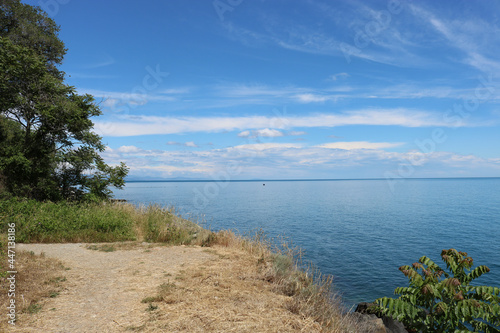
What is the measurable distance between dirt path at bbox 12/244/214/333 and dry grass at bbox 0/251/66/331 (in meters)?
0.22

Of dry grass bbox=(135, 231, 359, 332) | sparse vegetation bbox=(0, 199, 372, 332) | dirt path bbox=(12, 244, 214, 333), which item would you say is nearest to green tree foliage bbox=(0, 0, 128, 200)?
sparse vegetation bbox=(0, 199, 372, 332)

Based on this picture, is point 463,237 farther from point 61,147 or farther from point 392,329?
point 61,147

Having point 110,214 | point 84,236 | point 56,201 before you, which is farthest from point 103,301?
point 56,201

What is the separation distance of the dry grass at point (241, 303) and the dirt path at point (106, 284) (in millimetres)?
484

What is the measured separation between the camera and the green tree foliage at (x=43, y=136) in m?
18.8

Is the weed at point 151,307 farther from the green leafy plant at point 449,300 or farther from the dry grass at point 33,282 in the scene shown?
the green leafy plant at point 449,300

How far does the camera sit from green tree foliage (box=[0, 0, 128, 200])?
18.8 m

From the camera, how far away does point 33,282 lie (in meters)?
7.56

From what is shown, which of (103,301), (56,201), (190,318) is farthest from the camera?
(56,201)

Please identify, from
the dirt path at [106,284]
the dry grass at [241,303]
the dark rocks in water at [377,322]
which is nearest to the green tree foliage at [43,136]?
the dirt path at [106,284]

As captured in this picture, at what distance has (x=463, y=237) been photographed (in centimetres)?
2839

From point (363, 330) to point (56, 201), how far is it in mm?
19704

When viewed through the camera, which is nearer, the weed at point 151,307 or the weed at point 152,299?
the weed at point 151,307

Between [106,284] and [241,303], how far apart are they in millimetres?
3833
